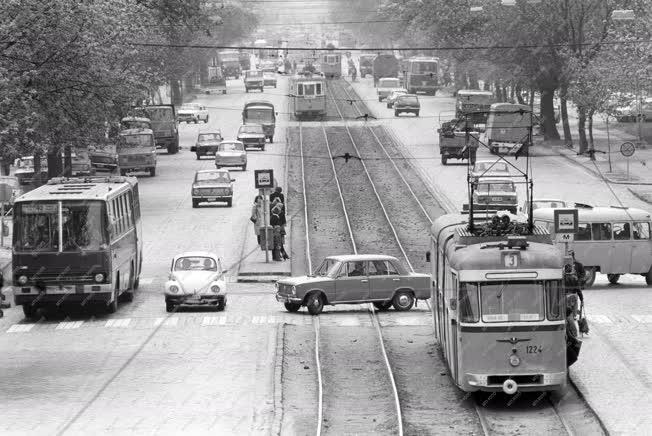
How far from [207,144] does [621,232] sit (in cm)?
4378

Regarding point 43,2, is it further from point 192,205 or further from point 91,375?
point 192,205

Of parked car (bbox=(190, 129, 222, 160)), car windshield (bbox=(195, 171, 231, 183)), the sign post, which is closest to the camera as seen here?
the sign post

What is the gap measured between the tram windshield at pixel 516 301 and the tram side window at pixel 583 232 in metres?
16.3

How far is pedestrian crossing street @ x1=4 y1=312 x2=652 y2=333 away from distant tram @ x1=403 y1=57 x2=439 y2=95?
293 feet

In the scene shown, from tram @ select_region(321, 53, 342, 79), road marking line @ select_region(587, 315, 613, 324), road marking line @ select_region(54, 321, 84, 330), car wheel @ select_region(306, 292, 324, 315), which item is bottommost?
road marking line @ select_region(587, 315, 613, 324)

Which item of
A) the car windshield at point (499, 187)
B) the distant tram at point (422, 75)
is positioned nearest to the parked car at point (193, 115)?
the distant tram at point (422, 75)

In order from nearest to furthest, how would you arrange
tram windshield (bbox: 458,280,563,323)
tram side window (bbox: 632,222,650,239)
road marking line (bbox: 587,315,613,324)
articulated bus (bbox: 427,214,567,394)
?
articulated bus (bbox: 427,214,567,394)
tram windshield (bbox: 458,280,563,323)
road marking line (bbox: 587,315,613,324)
tram side window (bbox: 632,222,650,239)

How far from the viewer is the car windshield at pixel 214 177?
199 feet

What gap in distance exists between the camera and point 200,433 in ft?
71.4

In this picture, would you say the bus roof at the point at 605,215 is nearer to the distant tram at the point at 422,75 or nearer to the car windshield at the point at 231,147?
the car windshield at the point at 231,147

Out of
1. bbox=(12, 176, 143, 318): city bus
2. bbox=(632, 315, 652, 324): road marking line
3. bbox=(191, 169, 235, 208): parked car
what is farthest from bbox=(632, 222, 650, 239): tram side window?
bbox=(191, 169, 235, 208): parked car

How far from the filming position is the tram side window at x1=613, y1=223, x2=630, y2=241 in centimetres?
3944

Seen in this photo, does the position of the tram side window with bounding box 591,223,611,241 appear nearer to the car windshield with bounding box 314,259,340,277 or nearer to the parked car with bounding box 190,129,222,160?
the car windshield with bounding box 314,259,340,277

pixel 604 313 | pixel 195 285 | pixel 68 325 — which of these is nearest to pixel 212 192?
pixel 195 285
